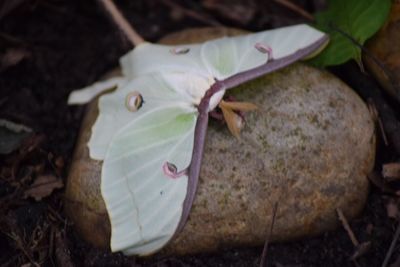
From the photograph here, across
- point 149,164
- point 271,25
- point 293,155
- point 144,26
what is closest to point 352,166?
point 293,155

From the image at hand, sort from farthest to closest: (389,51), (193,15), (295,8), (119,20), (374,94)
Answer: (193,15) < (295,8) < (119,20) < (374,94) < (389,51)

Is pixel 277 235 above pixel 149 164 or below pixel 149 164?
below

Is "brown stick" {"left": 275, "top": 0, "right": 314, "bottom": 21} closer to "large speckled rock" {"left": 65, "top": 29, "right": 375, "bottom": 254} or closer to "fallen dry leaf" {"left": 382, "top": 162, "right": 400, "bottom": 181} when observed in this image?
"large speckled rock" {"left": 65, "top": 29, "right": 375, "bottom": 254}

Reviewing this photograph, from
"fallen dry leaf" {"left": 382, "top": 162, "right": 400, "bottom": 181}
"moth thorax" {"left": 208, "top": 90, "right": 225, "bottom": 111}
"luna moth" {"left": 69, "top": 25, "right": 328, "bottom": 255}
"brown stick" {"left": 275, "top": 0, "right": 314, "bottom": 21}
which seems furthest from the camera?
"brown stick" {"left": 275, "top": 0, "right": 314, "bottom": 21}

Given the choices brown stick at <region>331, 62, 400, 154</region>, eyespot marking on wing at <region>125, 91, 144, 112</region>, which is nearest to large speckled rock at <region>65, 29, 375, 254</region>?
brown stick at <region>331, 62, 400, 154</region>

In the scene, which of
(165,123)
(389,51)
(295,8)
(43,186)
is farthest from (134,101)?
(295,8)

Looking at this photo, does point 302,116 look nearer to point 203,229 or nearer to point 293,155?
point 293,155

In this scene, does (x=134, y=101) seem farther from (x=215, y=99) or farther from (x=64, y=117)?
(x=64, y=117)
